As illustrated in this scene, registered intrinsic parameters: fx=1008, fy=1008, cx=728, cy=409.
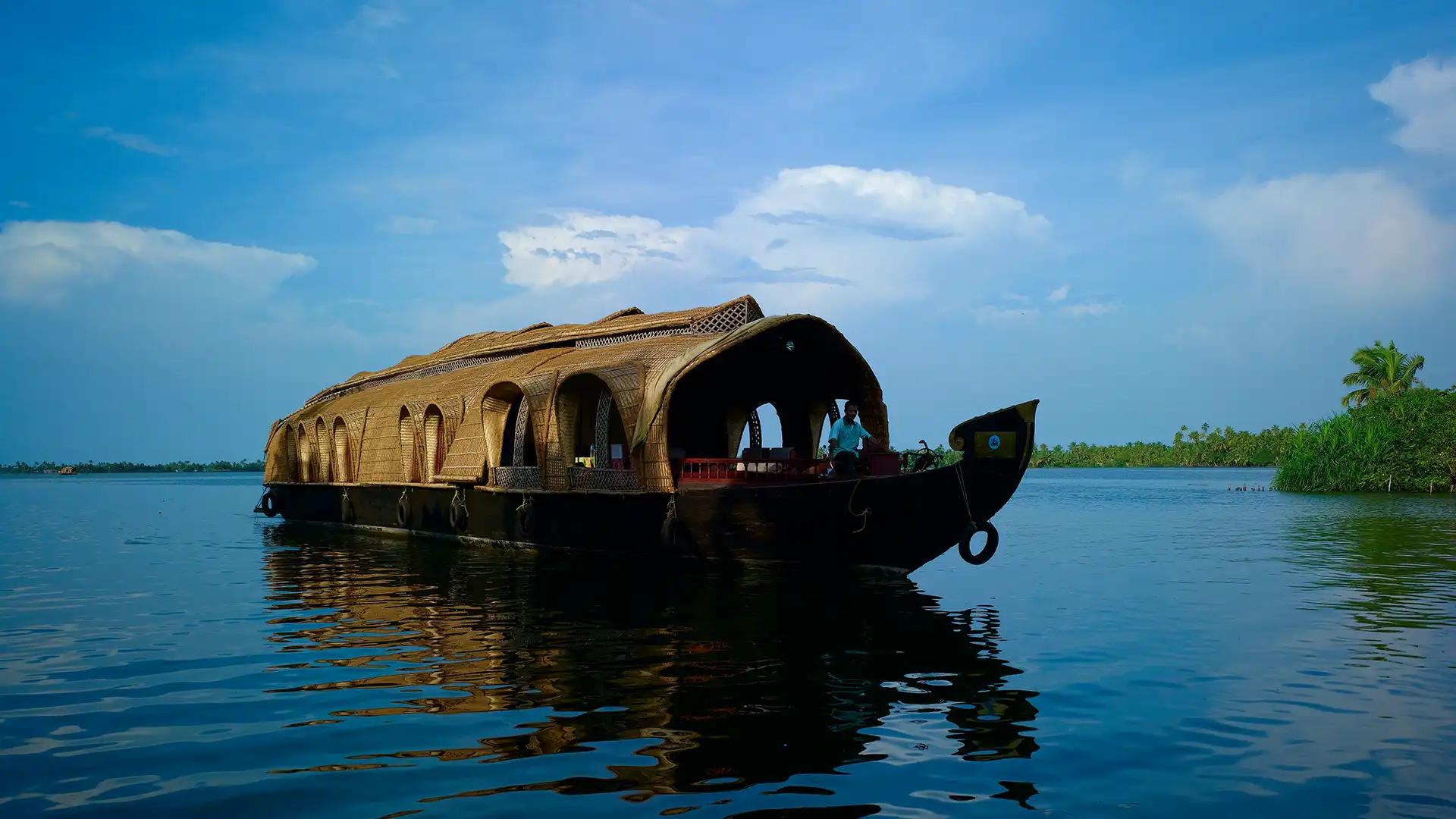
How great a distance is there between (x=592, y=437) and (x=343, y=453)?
6.60 m

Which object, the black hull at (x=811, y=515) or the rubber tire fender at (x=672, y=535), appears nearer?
the black hull at (x=811, y=515)

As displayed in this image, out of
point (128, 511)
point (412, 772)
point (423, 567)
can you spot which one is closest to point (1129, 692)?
point (412, 772)

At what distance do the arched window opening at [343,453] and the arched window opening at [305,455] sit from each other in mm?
1718

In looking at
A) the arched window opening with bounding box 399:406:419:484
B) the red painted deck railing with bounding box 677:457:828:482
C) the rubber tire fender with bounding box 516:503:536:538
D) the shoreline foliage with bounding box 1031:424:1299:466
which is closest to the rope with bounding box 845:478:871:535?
the red painted deck railing with bounding box 677:457:828:482

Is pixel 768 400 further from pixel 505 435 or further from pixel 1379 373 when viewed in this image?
pixel 1379 373

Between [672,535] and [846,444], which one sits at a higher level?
[846,444]

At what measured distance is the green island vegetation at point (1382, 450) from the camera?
3119cm

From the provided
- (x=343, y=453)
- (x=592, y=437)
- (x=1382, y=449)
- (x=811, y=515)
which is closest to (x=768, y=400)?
(x=592, y=437)

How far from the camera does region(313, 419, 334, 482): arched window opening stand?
786 inches

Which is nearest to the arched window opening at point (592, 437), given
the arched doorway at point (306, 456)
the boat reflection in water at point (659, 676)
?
the boat reflection in water at point (659, 676)

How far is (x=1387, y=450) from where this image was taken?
3156 centimetres

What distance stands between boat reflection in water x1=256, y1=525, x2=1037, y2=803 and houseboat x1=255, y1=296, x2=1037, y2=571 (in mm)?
654

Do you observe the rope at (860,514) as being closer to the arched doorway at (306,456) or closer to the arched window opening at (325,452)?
the arched window opening at (325,452)

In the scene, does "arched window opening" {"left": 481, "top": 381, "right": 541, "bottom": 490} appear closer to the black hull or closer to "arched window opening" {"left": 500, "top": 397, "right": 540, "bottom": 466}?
"arched window opening" {"left": 500, "top": 397, "right": 540, "bottom": 466}
